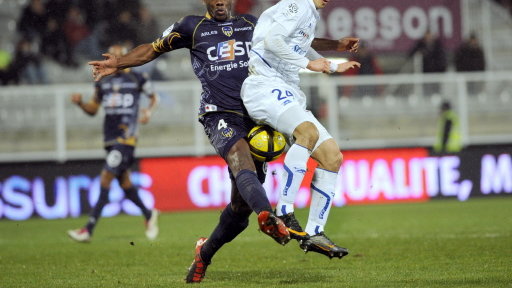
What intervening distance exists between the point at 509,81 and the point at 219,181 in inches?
221

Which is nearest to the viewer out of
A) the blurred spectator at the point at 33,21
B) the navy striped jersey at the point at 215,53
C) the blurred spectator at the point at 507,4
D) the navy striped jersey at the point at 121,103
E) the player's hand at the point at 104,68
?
the player's hand at the point at 104,68

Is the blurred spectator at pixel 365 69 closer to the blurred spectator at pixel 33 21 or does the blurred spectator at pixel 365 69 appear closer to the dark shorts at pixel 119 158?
the dark shorts at pixel 119 158

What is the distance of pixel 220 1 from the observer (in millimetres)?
7875

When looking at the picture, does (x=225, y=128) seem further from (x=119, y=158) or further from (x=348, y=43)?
(x=119, y=158)

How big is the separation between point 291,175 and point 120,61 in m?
1.68

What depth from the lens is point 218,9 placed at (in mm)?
7879

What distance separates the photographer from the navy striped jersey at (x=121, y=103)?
13.1 metres

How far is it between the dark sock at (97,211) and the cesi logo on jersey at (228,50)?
4.92 m

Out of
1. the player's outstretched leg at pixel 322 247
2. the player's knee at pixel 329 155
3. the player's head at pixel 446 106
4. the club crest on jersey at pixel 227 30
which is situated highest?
the club crest on jersey at pixel 227 30

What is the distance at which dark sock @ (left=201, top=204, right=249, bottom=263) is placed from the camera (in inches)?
310

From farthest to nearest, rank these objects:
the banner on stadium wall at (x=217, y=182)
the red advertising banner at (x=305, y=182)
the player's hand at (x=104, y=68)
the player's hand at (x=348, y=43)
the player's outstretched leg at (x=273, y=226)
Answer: the red advertising banner at (x=305, y=182), the banner on stadium wall at (x=217, y=182), the player's hand at (x=348, y=43), the player's hand at (x=104, y=68), the player's outstretched leg at (x=273, y=226)

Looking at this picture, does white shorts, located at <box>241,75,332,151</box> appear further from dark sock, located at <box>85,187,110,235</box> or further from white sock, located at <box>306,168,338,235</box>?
dark sock, located at <box>85,187,110,235</box>

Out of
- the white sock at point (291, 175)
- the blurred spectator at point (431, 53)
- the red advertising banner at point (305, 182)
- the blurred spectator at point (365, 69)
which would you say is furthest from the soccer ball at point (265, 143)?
the blurred spectator at point (431, 53)

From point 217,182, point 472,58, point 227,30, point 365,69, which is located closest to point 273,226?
point 227,30
